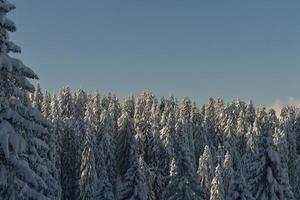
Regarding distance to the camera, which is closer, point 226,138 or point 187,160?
point 187,160

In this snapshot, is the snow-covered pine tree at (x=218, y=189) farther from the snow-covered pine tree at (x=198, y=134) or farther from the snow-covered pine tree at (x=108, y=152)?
the snow-covered pine tree at (x=198, y=134)

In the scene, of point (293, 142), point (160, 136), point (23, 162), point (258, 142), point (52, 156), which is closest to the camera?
point (23, 162)

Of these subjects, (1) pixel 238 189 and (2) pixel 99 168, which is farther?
(2) pixel 99 168

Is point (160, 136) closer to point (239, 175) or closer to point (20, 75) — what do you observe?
point (239, 175)

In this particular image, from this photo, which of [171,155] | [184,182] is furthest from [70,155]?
[184,182]

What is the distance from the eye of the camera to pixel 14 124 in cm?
1730

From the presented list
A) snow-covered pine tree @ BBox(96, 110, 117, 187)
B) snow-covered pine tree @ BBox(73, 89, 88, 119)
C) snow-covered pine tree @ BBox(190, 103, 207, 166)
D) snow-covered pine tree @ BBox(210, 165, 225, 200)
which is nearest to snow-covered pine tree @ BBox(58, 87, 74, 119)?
snow-covered pine tree @ BBox(73, 89, 88, 119)

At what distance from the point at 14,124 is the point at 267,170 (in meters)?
20.7

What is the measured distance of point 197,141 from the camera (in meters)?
102

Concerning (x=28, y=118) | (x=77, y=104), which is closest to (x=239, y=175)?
(x=28, y=118)

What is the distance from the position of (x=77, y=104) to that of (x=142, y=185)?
95.2 meters

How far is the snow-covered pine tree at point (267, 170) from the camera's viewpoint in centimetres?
3314

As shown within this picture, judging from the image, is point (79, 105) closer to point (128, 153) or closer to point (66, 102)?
point (66, 102)

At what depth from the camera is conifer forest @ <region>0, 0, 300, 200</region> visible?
56.4 ft
